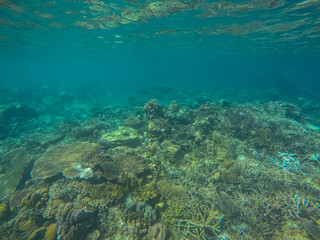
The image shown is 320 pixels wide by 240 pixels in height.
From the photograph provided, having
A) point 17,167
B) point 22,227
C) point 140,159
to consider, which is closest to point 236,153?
point 140,159

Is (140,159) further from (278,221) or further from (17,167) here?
(17,167)

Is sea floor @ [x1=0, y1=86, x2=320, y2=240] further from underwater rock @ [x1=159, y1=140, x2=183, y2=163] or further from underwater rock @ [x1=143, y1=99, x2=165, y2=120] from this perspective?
underwater rock @ [x1=143, y1=99, x2=165, y2=120]

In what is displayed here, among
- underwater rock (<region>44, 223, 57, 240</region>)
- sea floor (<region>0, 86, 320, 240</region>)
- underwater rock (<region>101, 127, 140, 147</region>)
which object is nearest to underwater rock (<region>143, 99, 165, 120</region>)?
sea floor (<region>0, 86, 320, 240</region>)

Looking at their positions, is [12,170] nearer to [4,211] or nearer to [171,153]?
[4,211]

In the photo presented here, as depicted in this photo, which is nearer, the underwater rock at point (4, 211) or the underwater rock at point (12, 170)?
the underwater rock at point (4, 211)

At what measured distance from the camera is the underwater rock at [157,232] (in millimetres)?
3674

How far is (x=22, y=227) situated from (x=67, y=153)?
2.77 m

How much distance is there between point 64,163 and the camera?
236 inches

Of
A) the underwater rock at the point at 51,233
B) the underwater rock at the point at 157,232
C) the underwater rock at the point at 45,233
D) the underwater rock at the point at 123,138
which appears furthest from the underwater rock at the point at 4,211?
the underwater rock at the point at 157,232

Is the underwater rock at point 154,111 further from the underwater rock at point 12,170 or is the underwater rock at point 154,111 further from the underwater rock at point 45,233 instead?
the underwater rock at point 45,233

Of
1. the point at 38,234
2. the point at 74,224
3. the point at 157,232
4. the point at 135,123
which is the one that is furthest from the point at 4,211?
the point at 135,123

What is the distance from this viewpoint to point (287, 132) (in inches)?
358

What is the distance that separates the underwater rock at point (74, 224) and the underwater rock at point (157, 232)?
5.02ft

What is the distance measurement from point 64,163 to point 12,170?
3240mm
